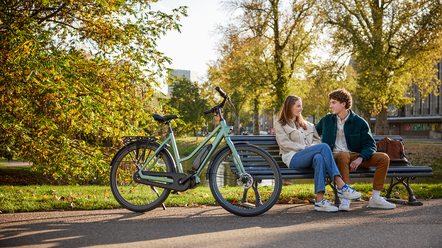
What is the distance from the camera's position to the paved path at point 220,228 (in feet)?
9.56

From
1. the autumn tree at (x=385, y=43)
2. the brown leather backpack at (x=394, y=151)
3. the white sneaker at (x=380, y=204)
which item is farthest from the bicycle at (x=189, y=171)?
the autumn tree at (x=385, y=43)

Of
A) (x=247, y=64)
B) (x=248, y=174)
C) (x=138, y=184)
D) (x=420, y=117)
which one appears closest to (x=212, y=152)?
(x=248, y=174)

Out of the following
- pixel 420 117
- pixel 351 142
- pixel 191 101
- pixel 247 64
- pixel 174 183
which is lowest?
pixel 174 183

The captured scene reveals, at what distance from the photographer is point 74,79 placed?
5945 mm

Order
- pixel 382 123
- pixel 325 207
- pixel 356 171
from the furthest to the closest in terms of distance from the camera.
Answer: pixel 382 123, pixel 356 171, pixel 325 207

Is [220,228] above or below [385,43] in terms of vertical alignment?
below

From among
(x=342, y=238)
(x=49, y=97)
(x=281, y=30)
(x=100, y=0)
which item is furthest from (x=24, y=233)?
(x=281, y=30)

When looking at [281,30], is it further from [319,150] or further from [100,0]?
[319,150]

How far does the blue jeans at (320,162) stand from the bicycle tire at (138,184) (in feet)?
5.49

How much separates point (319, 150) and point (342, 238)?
1377mm

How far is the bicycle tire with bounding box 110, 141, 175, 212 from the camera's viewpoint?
3973 millimetres

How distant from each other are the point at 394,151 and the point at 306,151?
157 cm

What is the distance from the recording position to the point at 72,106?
19.2 ft

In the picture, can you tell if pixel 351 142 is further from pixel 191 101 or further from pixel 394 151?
pixel 191 101
